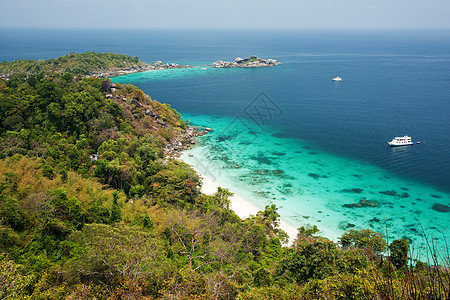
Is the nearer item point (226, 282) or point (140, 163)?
point (226, 282)

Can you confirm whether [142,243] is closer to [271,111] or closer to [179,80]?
[271,111]

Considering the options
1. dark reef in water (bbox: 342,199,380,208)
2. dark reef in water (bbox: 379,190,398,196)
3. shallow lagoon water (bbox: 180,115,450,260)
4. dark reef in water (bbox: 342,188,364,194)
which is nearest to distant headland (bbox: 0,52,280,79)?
shallow lagoon water (bbox: 180,115,450,260)

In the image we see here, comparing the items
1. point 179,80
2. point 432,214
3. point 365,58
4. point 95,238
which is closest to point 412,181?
point 432,214

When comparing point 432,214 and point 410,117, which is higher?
point 410,117

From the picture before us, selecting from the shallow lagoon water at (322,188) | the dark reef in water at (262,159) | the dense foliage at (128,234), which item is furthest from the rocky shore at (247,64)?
the dark reef in water at (262,159)

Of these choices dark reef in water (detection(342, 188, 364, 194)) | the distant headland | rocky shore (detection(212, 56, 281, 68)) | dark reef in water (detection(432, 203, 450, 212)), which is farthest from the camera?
rocky shore (detection(212, 56, 281, 68))

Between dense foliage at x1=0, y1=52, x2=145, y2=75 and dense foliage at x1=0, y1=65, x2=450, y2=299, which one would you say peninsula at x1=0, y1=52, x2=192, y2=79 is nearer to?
dense foliage at x1=0, y1=52, x2=145, y2=75
